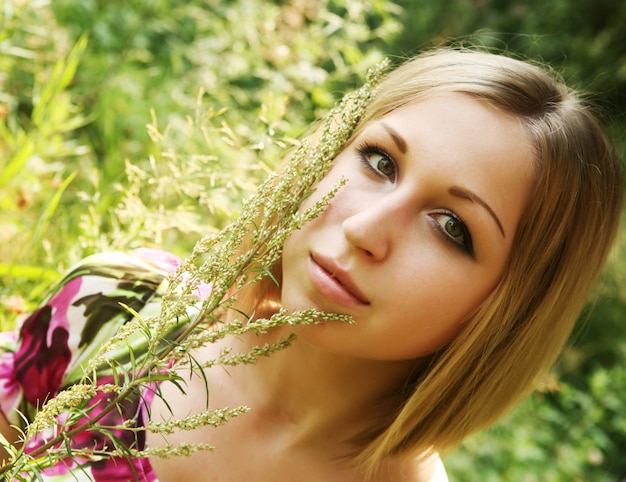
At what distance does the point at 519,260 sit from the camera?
4.49 feet

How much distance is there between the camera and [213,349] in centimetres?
153

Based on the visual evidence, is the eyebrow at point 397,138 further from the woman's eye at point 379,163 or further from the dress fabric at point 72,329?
the dress fabric at point 72,329

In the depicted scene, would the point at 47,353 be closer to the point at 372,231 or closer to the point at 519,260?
the point at 372,231

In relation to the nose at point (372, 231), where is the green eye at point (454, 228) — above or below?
above

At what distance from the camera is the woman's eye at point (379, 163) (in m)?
1.30

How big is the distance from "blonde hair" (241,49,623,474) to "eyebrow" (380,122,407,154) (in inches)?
3.3

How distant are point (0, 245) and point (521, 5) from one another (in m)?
3.70

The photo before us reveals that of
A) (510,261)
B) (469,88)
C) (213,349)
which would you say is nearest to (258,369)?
(213,349)

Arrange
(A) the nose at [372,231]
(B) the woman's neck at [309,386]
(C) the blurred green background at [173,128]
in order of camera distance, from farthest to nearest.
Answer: (C) the blurred green background at [173,128], (B) the woman's neck at [309,386], (A) the nose at [372,231]

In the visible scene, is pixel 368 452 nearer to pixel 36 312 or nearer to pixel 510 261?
pixel 510 261

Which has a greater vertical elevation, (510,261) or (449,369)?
(510,261)

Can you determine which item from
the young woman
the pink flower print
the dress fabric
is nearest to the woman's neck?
the young woman

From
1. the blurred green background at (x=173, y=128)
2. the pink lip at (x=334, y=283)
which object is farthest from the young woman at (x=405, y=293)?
the blurred green background at (x=173, y=128)

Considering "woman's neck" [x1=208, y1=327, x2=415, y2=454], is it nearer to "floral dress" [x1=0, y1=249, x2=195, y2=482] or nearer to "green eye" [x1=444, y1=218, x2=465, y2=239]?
"floral dress" [x1=0, y1=249, x2=195, y2=482]
